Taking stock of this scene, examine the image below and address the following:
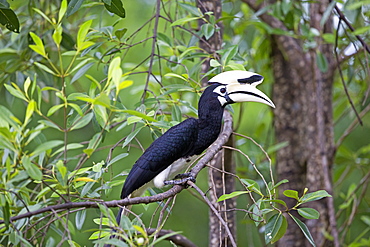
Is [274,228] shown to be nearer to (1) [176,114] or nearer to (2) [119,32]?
(1) [176,114]

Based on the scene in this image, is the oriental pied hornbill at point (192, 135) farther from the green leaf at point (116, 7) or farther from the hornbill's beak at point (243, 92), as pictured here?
the green leaf at point (116, 7)

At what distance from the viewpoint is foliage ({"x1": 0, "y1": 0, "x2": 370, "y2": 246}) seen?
0.89 m

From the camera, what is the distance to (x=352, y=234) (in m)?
3.65

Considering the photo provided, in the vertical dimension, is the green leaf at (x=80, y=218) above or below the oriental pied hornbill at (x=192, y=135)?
below

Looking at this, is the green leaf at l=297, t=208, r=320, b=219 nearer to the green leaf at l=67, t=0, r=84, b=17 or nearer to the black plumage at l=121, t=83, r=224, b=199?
the black plumage at l=121, t=83, r=224, b=199

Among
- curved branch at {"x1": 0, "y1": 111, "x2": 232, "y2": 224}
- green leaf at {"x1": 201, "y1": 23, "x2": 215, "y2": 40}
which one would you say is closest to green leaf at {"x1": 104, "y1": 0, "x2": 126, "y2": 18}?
green leaf at {"x1": 201, "y1": 23, "x2": 215, "y2": 40}

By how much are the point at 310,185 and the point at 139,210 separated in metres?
1.40

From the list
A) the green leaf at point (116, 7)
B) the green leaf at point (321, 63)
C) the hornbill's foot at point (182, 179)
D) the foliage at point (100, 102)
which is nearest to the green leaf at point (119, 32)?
the foliage at point (100, 102)

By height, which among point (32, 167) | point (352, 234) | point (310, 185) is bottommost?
point (352, 234)

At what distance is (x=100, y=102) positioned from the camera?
79cm

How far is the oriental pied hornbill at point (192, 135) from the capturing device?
1.20m

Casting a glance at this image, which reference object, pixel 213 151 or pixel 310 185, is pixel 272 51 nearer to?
pixel 310 185

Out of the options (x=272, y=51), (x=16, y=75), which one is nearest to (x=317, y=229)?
(x=272, y=51)

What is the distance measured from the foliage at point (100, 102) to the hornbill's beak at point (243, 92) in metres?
0.05
